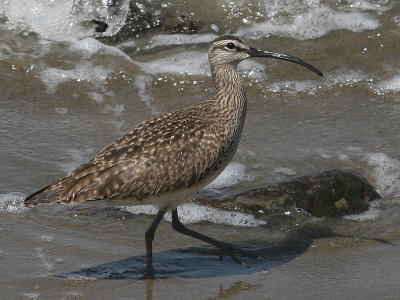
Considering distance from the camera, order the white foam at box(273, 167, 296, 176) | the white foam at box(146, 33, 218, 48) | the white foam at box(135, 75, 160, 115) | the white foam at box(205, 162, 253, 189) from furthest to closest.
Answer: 1. the white foam at box(146, 33, 218, 48)
2. the white foam at box(135, 75, 160, 115)
3. the white foam at box(273, 167, 296, 176)
4. the white foam at box(205, 162, 253, 189)

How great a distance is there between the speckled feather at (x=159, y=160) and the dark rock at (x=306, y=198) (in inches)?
25.5

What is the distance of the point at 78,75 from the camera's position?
10516 millimetres

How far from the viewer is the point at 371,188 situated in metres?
7.71

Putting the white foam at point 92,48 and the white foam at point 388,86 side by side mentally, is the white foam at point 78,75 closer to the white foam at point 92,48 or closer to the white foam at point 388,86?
the white foam at point 92,48

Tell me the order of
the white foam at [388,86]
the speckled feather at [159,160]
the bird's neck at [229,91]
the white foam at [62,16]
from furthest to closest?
1. the white foam at [62,16]
2. the white foam at [388,86]
3. the bird's neck at [229,91]
4. the speckled feather at [159,160]

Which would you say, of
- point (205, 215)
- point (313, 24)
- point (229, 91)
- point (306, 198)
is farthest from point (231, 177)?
point (313, 24)

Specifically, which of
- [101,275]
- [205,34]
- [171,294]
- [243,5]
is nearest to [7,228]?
[101,275]

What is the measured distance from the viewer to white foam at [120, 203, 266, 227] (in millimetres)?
7246

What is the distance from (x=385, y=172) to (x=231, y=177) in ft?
4.17

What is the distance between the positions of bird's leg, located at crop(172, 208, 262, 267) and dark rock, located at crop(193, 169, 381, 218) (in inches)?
21.0

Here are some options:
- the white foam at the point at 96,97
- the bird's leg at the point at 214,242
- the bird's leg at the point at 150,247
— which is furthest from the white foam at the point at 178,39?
the bird's leg at the point at 150,247

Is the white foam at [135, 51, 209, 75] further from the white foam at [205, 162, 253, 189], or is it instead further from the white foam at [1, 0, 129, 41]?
the white foam at [205, 162, 253, 189]

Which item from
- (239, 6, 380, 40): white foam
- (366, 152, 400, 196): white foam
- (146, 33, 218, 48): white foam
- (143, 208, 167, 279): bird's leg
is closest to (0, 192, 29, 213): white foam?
(143, 208, 167, 279): bird's leg

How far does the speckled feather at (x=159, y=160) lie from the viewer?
20.7 ft
